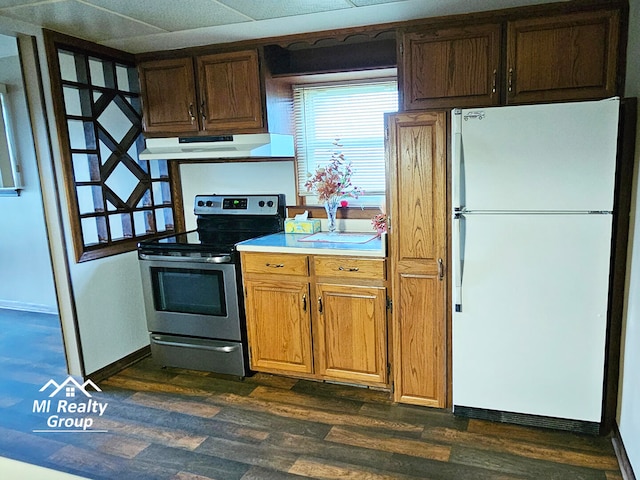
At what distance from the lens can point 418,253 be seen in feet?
8.45

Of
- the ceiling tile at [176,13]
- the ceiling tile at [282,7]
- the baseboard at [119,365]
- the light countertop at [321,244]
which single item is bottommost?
the baseboard at [119,365]

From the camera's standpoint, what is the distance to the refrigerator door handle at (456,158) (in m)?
2.32

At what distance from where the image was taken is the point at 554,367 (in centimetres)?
238

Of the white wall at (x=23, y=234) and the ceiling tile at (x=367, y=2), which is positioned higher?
the ceiling tile at (x=367, y=2)

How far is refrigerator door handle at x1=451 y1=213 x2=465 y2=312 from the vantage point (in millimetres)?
2377

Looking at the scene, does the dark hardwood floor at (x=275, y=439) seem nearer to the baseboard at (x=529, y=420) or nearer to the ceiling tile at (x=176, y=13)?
the baseboard at (x=529, y=420)

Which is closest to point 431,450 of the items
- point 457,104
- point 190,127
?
point 457,104

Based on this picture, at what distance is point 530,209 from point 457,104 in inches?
27.3

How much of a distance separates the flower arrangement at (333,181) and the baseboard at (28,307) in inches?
115

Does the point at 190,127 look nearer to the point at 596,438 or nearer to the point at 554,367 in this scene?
the point at 554,367

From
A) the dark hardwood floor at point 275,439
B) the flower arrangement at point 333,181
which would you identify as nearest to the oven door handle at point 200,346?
the dark hardwood floor at point 275,439

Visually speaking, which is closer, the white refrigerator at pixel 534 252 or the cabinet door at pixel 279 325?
the white refrigerator at pixel 534 252

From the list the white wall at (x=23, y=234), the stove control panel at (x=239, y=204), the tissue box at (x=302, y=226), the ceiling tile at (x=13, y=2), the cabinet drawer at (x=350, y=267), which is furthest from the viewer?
the white wall at (x=23, y=234)

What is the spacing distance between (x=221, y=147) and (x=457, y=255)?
1.66m
